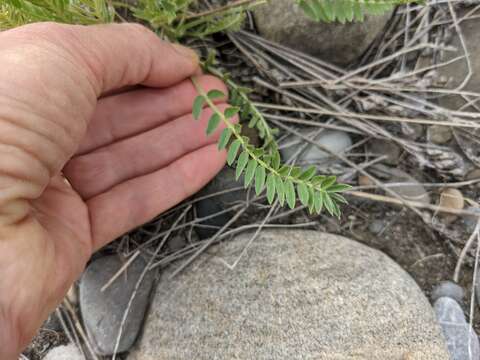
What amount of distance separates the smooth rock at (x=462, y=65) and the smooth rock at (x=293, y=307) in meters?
0.85

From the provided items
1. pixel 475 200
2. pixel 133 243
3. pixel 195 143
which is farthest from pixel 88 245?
pixel 475 200

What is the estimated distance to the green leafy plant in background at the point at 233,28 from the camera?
5.06 feet

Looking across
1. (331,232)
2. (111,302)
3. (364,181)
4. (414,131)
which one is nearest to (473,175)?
(414,131)

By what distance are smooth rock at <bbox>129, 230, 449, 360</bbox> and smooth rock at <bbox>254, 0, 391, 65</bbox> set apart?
3.04 ft

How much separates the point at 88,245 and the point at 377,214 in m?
1.33

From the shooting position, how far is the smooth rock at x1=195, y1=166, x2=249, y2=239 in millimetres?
2135

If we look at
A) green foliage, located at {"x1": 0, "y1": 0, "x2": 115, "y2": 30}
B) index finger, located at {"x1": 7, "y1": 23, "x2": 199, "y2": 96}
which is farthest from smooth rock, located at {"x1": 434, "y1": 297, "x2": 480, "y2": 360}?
green foliage, located at {"x1": 0, "y1": 0, "x2": 115, "y2": 30}

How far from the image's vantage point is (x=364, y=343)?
1.79 metres

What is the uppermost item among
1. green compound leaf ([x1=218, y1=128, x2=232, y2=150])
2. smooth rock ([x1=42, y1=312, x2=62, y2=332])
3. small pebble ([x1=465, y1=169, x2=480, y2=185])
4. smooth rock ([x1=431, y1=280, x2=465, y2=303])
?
green compound leaf ([x1=218, y1=128, x2=232, y2=150])

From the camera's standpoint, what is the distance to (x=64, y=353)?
2.02 m

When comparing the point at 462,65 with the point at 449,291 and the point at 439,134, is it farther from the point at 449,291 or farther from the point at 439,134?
the point at 449,291

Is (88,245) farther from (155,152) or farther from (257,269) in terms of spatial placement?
(257,269)

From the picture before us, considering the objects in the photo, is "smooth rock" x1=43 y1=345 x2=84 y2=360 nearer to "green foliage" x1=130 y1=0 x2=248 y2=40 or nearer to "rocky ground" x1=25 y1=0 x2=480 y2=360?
"rocky ground" x1=25 y1=0 x2=480 y2=360

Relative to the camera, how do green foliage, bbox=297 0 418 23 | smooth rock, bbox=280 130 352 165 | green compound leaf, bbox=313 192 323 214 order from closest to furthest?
green compound leaf, bbox=313 192 323 214, green foliage, bbox=297 0 418 23, smooth rock, bbox=280 130 352 165
